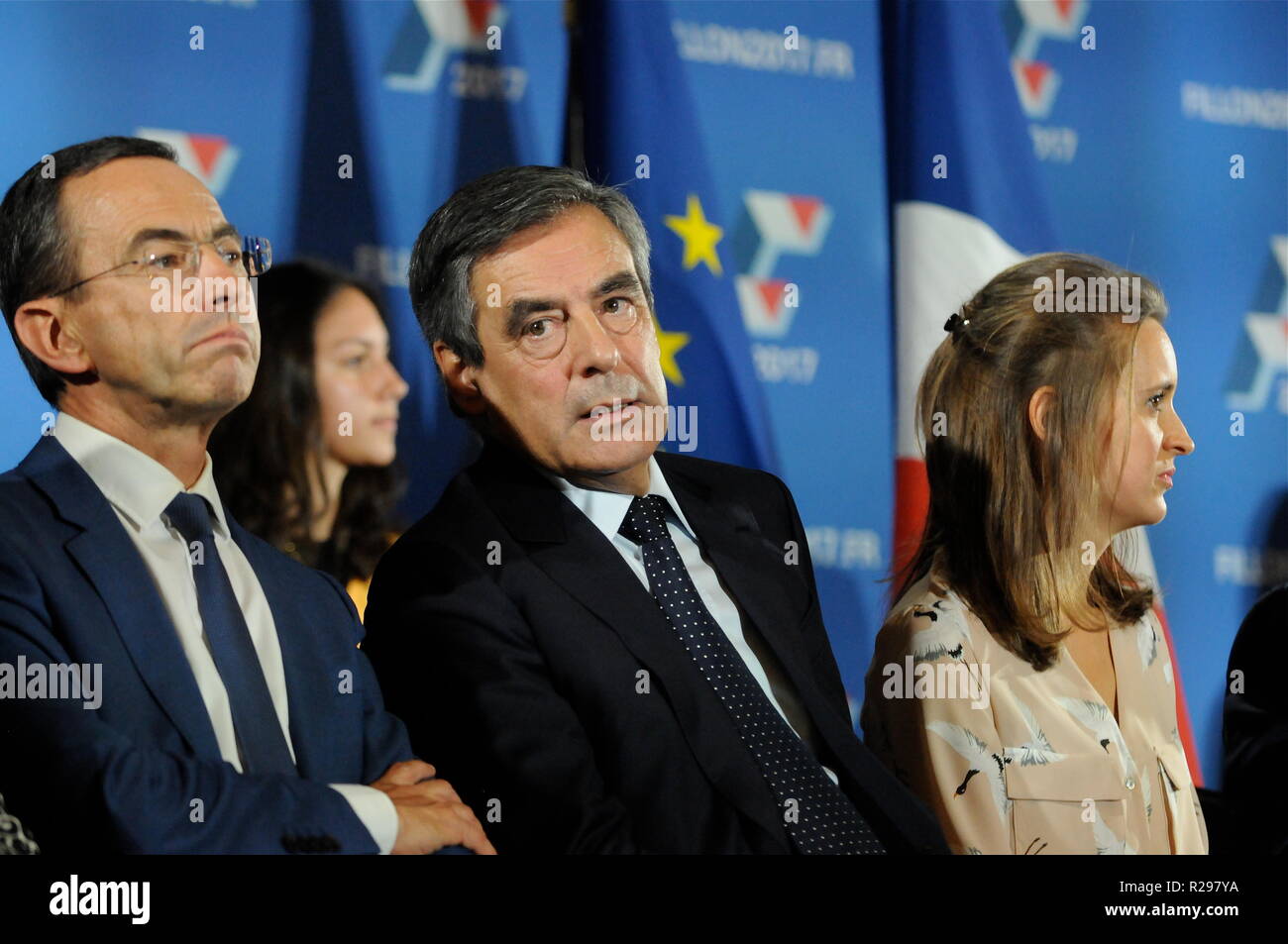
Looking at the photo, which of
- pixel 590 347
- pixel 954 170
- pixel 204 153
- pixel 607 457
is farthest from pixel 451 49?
pixel 954 170

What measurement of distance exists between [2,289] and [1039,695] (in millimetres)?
2343

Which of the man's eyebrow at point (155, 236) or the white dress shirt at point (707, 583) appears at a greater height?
the man's eyebrow at point (155, 236)

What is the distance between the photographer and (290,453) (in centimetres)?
364

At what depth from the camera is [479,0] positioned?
3961 mm

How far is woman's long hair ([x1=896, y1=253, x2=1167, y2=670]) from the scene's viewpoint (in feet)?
12.2

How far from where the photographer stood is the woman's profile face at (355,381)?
12.0ft

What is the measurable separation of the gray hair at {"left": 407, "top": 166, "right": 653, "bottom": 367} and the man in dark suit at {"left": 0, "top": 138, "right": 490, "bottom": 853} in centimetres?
36

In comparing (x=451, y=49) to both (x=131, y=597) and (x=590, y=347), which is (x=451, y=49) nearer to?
(x=590, y=347)

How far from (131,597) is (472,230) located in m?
1.05

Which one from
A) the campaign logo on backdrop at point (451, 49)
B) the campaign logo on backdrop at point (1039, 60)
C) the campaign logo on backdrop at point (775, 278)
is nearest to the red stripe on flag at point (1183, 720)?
the campaign logo on backdrop at point (775, 278)

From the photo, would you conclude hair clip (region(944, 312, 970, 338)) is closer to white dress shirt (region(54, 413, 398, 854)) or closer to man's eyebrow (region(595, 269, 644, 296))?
man's eyebrow (region(595, 269, 644, 296))

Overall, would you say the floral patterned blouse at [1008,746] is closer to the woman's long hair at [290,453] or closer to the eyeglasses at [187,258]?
the woman's long hair at [290,453]
